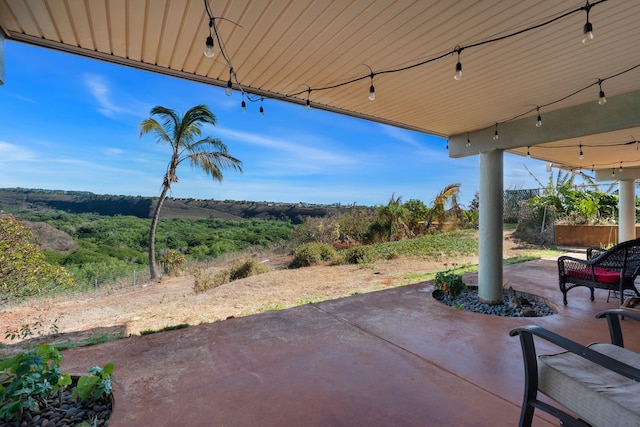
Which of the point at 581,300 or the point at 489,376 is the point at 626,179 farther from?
the point at 489,376

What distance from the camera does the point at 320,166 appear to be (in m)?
19.5

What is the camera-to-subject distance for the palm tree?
33.3 feet

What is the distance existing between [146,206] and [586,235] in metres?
16.8

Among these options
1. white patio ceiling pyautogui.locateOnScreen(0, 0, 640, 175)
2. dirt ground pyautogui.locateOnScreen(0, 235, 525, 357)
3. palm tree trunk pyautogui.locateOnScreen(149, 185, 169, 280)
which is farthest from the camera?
palm tree trunk pyautogui.locateOnScreen(149, 185, 169, 280)

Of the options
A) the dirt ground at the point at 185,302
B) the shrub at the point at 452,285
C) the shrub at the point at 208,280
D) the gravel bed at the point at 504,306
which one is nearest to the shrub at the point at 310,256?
the dirt ground at the point at 185,302

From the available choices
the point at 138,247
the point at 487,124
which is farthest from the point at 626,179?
the point at 138,247

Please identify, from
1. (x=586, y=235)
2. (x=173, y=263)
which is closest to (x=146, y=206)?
(x=173, y=263)

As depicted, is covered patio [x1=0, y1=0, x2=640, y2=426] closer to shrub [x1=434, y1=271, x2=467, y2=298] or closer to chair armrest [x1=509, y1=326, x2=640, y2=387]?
chair armrest [x1=509, y1=326, x2=640, y2=387]

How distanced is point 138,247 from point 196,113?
6024 mm

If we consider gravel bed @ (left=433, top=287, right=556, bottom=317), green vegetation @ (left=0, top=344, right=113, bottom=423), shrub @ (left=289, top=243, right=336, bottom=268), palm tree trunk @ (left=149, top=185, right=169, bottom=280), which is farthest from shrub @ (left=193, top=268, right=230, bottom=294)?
green vegetation @ (left=0, top=344, right=113, bottom=423)

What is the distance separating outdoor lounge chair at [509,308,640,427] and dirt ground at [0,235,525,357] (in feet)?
12.1

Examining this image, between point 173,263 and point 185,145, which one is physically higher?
point 185,145

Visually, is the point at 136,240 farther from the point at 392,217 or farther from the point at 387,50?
the point at 387,50

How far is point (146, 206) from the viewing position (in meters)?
13.4
